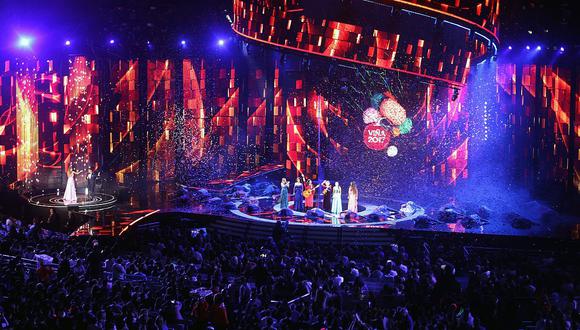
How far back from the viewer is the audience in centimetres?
763

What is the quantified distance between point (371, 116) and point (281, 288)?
14489 millimetres

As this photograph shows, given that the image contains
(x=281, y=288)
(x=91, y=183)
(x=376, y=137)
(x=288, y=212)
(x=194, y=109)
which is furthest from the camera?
(x=194, y=109)

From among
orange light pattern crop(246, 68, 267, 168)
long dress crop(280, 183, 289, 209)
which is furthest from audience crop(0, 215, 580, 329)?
orange light pattern crop(246, 68, 267, 168)

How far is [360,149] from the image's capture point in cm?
2314

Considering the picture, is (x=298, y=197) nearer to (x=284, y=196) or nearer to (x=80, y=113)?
(x=284, y=196)

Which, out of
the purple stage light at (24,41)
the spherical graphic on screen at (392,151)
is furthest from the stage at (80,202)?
the spherical graphic on screen at (392,151)

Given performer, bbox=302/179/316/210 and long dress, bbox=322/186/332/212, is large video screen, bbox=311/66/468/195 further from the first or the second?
long dress, bbox=322/186/332/212

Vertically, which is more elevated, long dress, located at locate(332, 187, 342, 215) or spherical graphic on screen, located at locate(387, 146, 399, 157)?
spherical graphic on screen, located at locate(387, 146, 399, 157)

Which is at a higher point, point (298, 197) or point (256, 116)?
point (256, 116)

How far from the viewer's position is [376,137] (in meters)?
23.0

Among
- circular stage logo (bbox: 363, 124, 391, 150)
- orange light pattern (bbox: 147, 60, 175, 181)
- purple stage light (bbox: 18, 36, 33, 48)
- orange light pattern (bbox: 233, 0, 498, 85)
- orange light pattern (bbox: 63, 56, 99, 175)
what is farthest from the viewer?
orange light pattern (bbox: 63, 56, 99, 175)

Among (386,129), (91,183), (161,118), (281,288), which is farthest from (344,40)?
(91,183)

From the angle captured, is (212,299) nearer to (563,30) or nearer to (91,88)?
(563,30)

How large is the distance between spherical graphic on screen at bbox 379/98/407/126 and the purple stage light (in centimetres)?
1510
